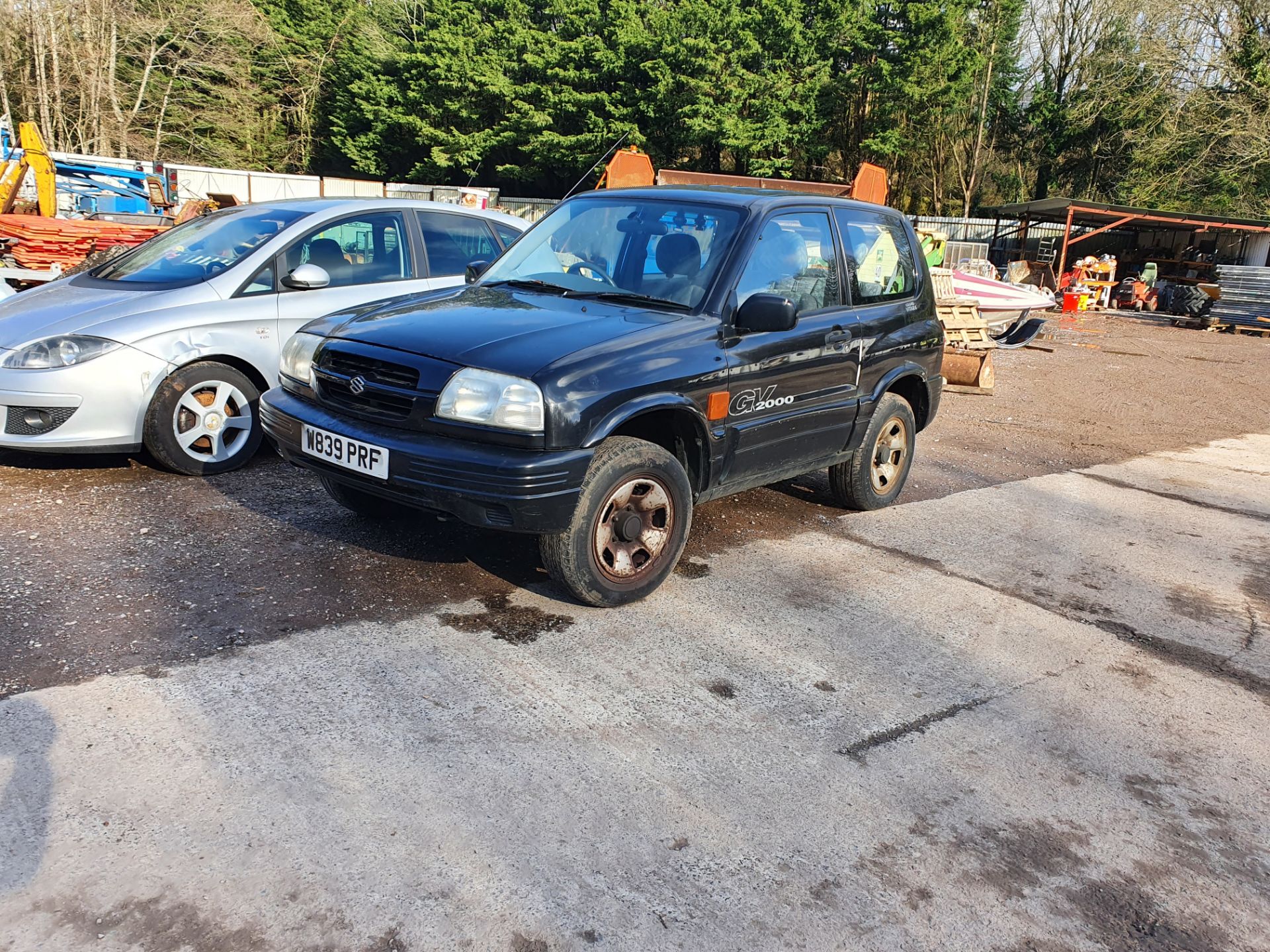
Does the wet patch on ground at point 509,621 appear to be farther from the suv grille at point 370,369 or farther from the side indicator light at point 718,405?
the side indicator light at point 718,405

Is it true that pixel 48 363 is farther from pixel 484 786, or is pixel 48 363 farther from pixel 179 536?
pixel 484 786

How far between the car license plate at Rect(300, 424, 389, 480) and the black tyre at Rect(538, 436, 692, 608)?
74cm

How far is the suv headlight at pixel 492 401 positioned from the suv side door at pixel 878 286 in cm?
228

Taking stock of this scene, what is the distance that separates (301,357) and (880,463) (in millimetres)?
3491

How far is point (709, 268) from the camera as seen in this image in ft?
14.9

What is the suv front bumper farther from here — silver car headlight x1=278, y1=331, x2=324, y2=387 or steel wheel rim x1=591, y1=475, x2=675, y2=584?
silver car headlight x1=278, y1=331, x2=324, y2=387

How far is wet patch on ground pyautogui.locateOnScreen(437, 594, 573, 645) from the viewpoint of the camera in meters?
3.94

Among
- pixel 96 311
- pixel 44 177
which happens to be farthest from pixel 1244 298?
pixel 44 177

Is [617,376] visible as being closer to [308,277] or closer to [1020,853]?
[1020,853]

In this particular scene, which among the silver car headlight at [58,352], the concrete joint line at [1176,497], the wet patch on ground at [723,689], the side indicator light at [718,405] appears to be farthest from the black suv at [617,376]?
the concrete joint line at [1176,497]

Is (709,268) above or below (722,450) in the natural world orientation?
above

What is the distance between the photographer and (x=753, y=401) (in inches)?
182

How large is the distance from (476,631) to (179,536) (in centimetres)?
183

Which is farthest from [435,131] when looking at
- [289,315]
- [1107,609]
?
[1107,609]
